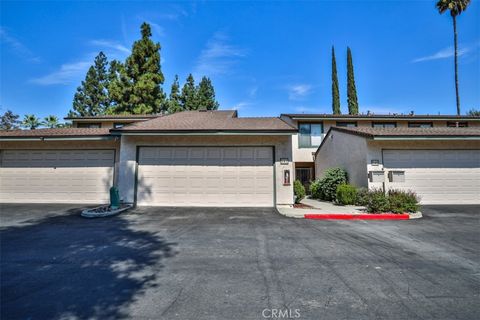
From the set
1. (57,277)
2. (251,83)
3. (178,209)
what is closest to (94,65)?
(251,83)

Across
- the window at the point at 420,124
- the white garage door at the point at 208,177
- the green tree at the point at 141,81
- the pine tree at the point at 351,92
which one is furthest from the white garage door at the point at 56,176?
the pine tree at the point at 351,92

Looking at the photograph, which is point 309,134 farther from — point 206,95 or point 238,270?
point 206,95

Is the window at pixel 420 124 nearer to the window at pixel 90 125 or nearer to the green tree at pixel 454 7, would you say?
the green tree at pixel 454 7

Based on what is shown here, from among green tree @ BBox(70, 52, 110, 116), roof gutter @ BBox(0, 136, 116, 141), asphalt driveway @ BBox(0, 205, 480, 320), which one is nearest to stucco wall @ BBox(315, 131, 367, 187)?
asphalt driveway @ BBox(0, 205, 480, 320)

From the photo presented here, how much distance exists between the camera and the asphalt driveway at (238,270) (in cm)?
298

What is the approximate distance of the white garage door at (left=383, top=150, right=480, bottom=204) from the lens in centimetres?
1165

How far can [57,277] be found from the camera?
3.88 meters

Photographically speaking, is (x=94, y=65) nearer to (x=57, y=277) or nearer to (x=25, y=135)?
(x=25, y=135)

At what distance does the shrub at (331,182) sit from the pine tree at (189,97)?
27.5m

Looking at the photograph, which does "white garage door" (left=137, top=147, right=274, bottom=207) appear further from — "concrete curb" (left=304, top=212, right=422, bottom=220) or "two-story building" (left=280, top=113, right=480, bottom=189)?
"two-story building" (left=280, top=113, right=480, bottom=189)

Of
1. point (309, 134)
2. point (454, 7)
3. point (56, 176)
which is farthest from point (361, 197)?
point (454, 7)

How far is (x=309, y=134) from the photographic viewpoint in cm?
→ 1966

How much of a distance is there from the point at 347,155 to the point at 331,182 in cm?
188

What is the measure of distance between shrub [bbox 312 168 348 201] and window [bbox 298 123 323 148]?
18.5 ft
